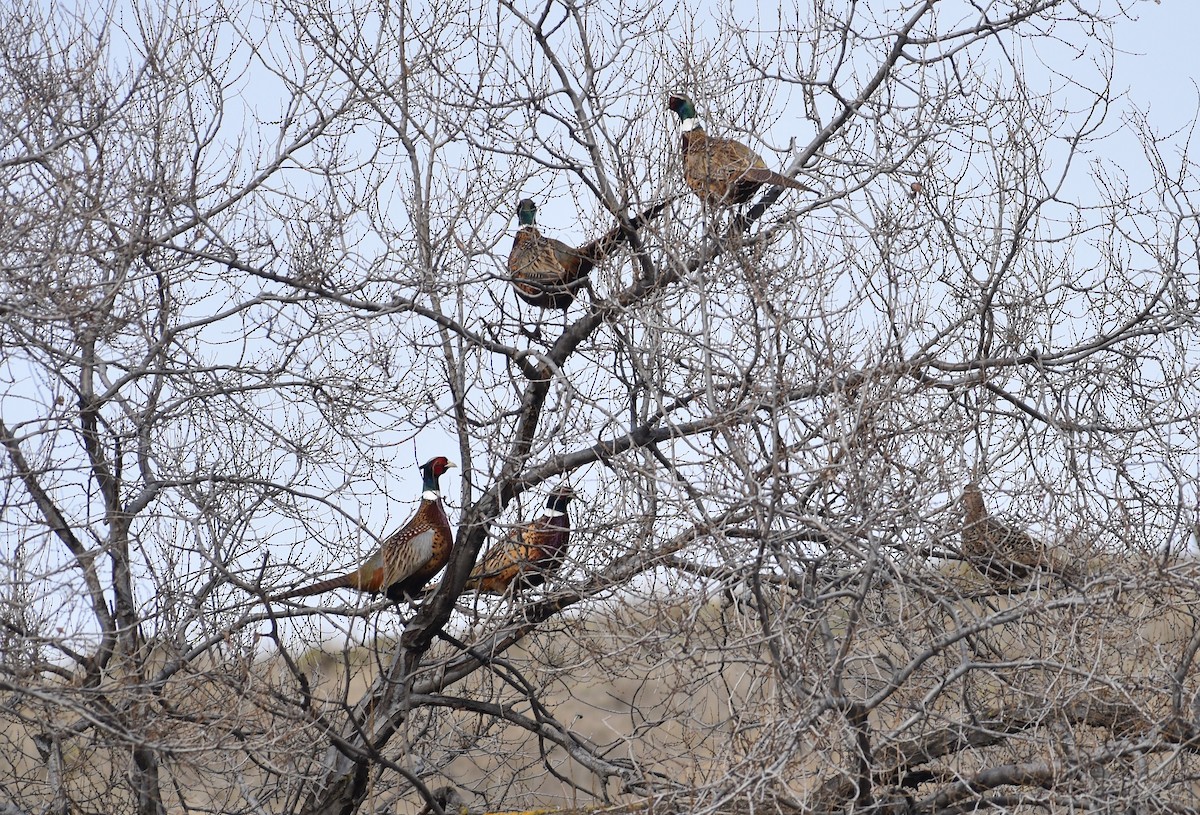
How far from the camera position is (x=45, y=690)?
493 centimetres

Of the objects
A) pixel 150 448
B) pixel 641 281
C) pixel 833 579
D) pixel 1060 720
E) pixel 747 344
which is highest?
pixel 150 448

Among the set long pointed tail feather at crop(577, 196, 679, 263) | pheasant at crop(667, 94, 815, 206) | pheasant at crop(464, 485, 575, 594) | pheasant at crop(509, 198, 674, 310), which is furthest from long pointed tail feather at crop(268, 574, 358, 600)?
pheasant at crop(667, 94, 815, 206)

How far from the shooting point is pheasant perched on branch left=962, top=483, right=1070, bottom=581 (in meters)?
5.18

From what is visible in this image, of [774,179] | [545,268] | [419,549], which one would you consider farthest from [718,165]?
[419,549]

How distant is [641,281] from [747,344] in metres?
1.08

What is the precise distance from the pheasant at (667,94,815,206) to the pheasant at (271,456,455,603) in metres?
1.99

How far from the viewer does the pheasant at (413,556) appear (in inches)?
266

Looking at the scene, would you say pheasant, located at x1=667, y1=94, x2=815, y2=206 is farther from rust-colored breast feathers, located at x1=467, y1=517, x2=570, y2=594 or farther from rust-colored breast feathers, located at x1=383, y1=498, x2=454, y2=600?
rust-colored breast feathers, located at x1=383, y1=498, x2=454, y2=600

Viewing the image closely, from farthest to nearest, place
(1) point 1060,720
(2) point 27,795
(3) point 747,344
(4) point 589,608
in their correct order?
(2) point 27,795
(4) point 589,608
(3) point 747,344
(1) point 1060,720

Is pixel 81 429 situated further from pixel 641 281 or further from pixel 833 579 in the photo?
pixel 833 579

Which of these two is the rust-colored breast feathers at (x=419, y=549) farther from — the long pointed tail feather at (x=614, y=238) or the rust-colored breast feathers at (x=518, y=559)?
the long pointed tail feather at (x=614, y=238)

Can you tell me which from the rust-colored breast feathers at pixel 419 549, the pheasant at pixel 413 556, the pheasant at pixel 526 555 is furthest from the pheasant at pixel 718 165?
the rust-colored breast feathers at pixel 419 549

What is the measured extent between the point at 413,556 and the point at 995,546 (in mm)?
3295

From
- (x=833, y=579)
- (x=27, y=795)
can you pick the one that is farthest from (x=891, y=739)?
(x=27, y=795)
